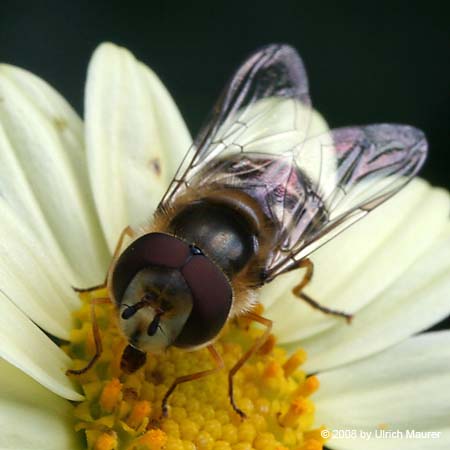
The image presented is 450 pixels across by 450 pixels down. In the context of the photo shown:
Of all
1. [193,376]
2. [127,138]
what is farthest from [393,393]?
[127,138]

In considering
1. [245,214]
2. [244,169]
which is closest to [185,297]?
[245,214]

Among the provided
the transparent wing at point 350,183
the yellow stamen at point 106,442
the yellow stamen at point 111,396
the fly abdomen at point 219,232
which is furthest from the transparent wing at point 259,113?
the yellow stamen at point 106,442

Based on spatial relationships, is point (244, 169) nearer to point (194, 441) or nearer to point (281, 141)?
point (281, 141)

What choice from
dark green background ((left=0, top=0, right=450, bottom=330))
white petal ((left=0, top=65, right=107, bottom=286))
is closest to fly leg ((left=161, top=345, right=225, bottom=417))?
white petal ((left=0, top=65, right=107, bottom=286))

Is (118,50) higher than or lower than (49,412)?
higher

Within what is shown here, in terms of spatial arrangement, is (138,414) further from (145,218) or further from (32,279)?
(145,218)

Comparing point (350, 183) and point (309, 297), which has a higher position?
point (350, 183)
